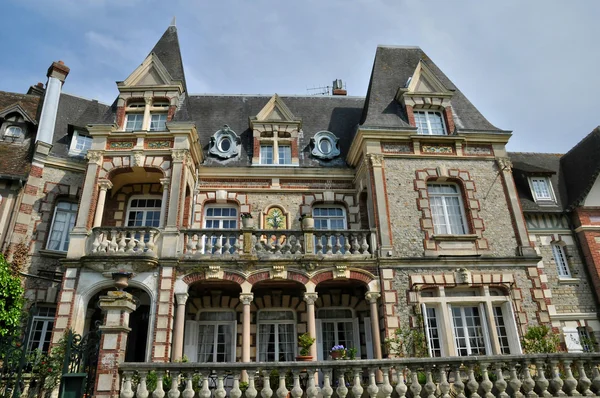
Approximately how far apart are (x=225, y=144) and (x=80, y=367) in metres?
10.2

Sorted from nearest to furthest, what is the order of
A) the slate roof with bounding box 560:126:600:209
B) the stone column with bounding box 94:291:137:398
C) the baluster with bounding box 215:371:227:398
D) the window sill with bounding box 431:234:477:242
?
the stone column with bounding box 94:291:137:398
the baluster with bounding box 215:371:227:398
the window sill with bounding box 431:234:477:242
the slate roof with bounding box 560:126:600:209

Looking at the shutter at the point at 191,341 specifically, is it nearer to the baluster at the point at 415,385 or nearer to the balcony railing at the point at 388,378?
the balcony railing at the point at 388,378

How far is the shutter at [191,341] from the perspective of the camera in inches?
514

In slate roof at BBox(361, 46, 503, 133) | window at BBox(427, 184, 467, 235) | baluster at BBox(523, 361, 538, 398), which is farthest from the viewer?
slate roof at BBox(361, 46, 503, 133)

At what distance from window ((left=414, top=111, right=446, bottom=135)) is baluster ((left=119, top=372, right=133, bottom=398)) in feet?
38.5

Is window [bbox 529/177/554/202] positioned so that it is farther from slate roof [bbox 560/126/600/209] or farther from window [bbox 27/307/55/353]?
window [bbox 27/307/55/353]

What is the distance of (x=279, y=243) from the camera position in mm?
13016

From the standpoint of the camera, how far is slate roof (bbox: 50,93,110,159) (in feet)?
50.7

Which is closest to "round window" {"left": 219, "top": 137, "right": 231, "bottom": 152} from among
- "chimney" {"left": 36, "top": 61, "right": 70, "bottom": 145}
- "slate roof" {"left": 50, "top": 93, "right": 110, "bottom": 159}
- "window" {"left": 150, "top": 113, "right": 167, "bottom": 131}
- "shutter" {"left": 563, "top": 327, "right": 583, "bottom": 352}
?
"window" {"left": 150, "top": 113, "right": 167, "bottom": 131}

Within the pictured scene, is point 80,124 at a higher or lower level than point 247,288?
higher

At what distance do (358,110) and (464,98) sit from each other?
14.1ft

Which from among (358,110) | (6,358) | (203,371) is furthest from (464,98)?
(6,358)

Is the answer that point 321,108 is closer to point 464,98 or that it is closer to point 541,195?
point 464,98

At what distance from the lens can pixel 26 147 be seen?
15312 millimetres
